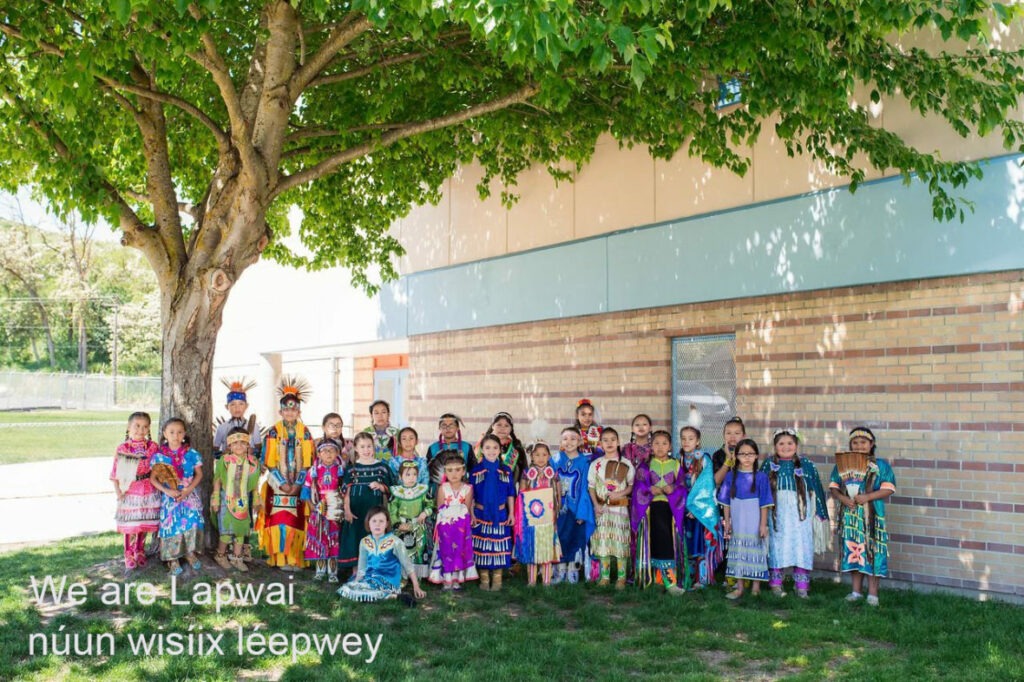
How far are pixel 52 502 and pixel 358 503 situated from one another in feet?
34.9

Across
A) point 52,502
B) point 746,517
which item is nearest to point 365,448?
point 746,517

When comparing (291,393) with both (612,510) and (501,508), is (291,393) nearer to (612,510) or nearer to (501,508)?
(501,508)

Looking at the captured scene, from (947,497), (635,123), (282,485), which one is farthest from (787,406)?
(282,485)

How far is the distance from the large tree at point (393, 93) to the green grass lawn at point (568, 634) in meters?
2.33

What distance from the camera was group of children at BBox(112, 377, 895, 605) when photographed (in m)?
8.25

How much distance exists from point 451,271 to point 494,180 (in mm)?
1640

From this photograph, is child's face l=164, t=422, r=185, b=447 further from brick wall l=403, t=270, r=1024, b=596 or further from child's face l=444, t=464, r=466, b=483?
brick wall l=403, t=270, r=1024, b=596

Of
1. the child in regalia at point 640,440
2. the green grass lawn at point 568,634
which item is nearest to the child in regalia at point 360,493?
the green grass lawn at point 568,634

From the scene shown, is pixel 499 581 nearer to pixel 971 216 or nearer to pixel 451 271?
pixel 971 216

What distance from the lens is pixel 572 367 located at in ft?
40.2

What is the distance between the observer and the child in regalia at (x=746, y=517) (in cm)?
825

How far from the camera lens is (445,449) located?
9.26 meters

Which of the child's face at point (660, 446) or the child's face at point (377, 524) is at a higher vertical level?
the child's face at point (660, 446)

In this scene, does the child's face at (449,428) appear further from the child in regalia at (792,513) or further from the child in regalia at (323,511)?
the child in regalia at (792,513)
